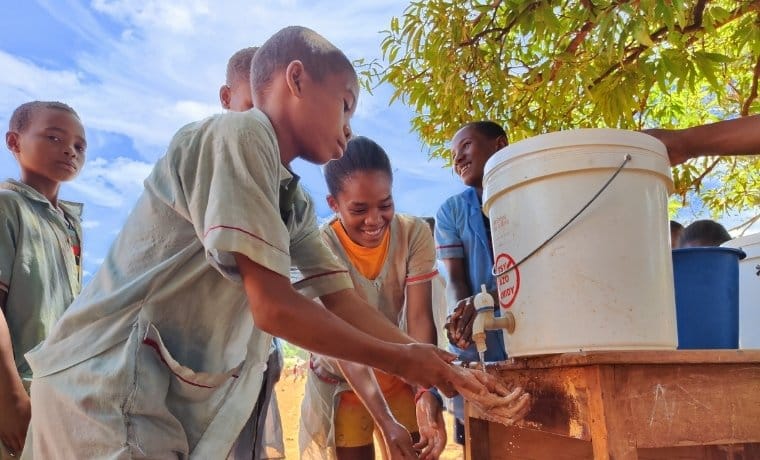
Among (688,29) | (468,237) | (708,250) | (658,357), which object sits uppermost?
(688,29)

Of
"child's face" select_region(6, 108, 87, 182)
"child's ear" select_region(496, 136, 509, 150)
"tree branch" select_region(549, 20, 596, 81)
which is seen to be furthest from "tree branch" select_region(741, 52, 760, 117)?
"child's face" select_region(6, 108, 87, 182)

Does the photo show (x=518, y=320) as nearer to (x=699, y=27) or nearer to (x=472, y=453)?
(x=472, y=453)

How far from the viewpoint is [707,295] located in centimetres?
141

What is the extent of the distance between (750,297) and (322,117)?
4.89ft

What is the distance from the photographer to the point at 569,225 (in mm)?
1307

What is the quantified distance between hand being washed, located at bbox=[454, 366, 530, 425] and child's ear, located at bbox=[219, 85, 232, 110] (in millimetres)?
1566

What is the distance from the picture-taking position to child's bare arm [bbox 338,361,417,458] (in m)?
2.12

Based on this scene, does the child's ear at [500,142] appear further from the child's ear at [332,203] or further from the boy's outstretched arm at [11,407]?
the boy's outstretched arm at [11,407]

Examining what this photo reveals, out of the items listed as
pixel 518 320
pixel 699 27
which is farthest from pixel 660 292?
pixel 699 27

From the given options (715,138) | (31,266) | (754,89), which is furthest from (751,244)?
(31,266)

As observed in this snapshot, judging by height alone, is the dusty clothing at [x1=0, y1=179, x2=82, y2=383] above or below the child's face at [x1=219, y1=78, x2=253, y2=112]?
below

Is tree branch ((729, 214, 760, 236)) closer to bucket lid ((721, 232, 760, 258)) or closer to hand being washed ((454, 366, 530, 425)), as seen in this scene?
bucket lid ((721, 232, 760, 258))

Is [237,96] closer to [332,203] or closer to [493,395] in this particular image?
[332,203]

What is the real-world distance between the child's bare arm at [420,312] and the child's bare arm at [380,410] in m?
0.32
